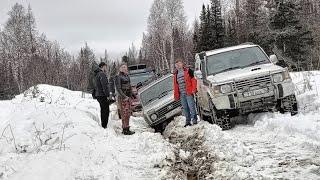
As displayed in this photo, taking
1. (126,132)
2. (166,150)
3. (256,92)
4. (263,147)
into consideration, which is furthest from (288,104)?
(126,132)

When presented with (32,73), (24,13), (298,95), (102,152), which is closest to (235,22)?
(24,13)

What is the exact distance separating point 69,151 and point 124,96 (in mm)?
4826

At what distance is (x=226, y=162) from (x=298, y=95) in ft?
19.4

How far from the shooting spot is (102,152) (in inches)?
332

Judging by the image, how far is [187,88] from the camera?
1216 cm

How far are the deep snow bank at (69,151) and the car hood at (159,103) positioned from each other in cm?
269

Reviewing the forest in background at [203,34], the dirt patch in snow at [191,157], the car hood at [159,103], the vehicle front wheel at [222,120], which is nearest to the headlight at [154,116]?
the car hood at [159,103]

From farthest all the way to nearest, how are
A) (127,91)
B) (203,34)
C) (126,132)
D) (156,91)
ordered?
(203,34), (156,91), (127,91), (126,132)

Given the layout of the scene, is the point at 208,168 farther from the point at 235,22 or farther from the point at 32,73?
the point at 235,22

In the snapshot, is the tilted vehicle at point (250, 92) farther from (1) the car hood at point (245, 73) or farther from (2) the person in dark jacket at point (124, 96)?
(2) the person in dark jacket at point (124, 96)

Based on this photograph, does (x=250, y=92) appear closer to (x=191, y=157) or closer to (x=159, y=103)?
(x=191, y=157)

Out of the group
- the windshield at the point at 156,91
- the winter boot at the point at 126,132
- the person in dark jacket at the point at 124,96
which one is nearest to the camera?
the winter boot at the point at 126,132

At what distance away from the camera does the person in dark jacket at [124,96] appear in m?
12.5

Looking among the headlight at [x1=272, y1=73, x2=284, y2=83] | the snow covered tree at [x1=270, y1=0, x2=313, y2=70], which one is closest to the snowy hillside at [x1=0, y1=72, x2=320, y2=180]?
the headlight at [x1=272, y1=73, x2=284, y2=83]
